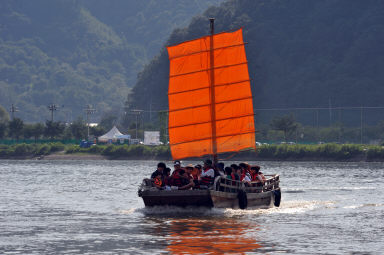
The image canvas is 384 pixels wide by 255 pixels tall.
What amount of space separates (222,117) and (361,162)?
81231 mm

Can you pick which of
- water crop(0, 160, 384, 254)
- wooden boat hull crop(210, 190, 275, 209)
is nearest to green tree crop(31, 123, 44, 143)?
water crop(0, 160, 384, 254)

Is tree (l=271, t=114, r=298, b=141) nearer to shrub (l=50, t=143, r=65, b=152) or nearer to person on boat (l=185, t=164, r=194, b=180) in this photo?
shrub (l=50, t=143, r=65, b=152)

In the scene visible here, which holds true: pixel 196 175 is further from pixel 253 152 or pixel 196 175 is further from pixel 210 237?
pixel 253 152

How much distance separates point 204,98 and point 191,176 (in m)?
7.90

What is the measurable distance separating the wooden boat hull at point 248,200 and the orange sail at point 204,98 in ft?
14.4

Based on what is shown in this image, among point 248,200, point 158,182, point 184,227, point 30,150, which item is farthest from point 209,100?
point 30,150

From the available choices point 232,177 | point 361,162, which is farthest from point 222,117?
point 361,162

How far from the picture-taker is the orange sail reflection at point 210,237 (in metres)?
24.9

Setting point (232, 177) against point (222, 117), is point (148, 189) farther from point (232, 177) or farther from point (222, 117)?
point (222, 117)

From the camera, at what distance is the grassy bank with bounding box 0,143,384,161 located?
120250 mm

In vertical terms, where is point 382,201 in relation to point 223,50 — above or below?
below

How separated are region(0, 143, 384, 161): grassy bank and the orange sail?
5881 centimetres

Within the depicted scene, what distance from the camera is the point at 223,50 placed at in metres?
42.4

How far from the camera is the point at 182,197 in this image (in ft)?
112
